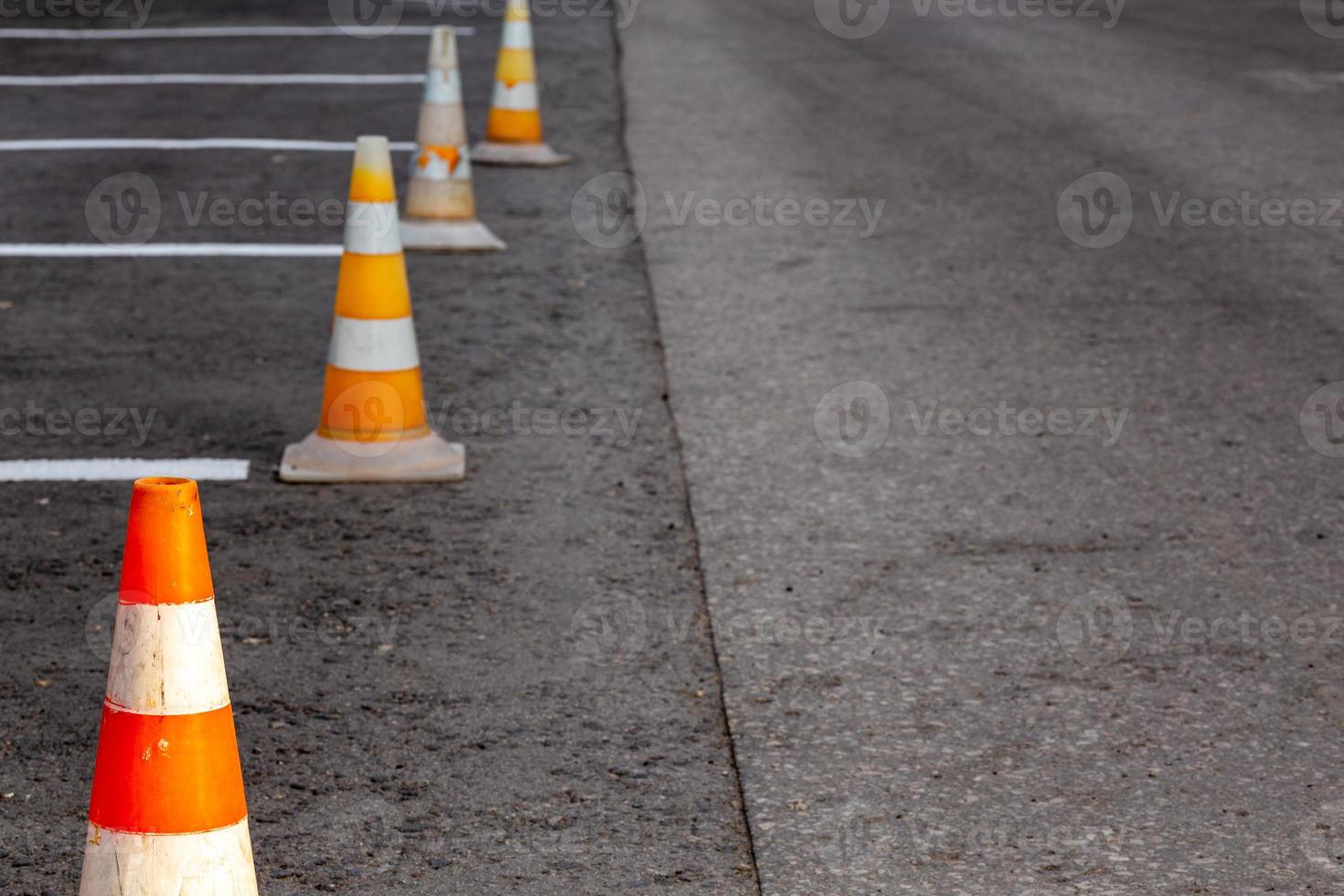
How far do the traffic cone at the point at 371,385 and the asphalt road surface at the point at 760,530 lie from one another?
151 millimetres

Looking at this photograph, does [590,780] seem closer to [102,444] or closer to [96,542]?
[96,542]

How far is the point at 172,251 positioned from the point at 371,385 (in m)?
2.87

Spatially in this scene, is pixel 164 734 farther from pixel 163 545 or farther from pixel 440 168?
pixel 440 168

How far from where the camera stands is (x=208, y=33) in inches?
563

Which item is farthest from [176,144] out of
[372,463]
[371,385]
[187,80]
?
[372,463]

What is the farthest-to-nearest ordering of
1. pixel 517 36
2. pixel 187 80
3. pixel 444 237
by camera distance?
pixel 187 80 → pixel 517 36 → pixel 444 237

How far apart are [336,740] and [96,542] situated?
136 centimetres

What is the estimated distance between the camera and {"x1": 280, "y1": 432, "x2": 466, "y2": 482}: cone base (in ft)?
16.1

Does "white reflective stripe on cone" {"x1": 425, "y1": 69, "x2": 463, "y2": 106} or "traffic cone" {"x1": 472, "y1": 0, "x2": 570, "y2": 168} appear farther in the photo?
"traffic cone" {"x1": 472, "y1": 0, "x2": 570, "y2": 168}

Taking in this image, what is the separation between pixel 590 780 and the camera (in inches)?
128

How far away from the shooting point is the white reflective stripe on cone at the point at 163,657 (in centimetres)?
241

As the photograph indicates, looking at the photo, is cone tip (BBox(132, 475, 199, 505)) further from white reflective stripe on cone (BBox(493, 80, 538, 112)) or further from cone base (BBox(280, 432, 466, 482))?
white reflective stripe on cone (BBox(493, 80, 538, 112))

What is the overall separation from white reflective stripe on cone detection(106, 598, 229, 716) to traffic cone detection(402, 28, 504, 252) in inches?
204

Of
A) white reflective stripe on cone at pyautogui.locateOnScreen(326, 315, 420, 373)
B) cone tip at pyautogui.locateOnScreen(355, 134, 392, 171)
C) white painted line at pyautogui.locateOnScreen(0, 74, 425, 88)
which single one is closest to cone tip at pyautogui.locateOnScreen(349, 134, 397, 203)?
cone tip at pyautogui.locateOnScreen(355, 134, 392, 171)
